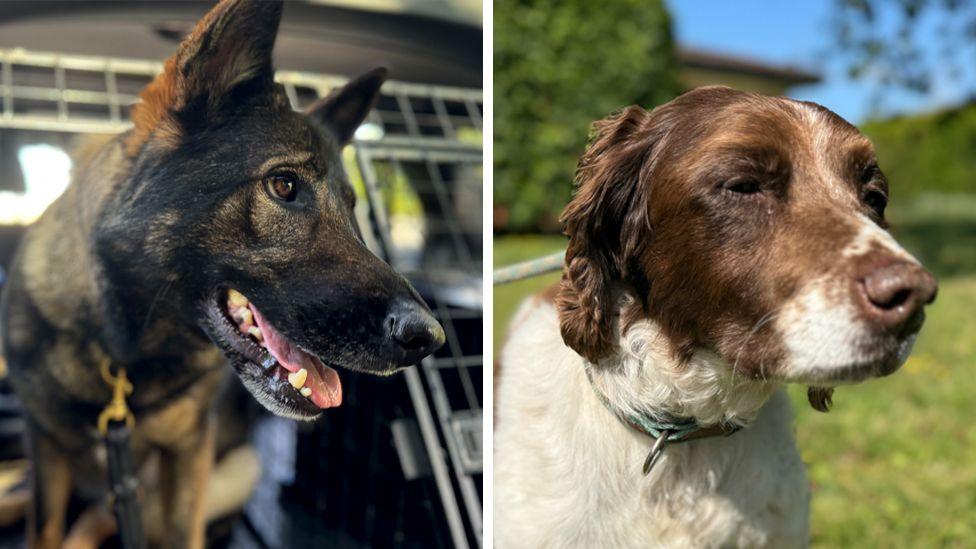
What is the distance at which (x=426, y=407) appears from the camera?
2.14 metres

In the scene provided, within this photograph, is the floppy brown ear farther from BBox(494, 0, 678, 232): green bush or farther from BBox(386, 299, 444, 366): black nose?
BBox(494, 0, 678, 232): green bush

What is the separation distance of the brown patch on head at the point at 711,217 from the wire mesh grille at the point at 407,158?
60 centimetres

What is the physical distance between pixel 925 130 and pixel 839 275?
29.5ft

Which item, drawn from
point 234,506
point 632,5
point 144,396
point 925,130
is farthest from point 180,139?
point 925,130

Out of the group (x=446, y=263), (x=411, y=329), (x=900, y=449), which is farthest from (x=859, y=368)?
(x=900, y=449)

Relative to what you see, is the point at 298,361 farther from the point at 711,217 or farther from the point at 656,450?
the point at 711,217

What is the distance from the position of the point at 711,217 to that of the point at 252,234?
2.78 feet

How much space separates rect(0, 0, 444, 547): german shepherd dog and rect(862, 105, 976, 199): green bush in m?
7.63

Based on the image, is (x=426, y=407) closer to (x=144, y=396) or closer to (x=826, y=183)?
(x=144, y=396)

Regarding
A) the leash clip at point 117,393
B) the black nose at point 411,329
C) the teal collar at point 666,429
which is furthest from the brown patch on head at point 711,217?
the leash clip at point 117,393

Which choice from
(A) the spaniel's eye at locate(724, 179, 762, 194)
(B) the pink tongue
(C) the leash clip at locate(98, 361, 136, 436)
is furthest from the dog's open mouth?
(A) the spaniel's eye at locate(724, 179, 762, 194)

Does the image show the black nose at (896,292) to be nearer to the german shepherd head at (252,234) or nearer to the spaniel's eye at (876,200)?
the spaniel's eye at (876,200)

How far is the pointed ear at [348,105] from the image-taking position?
1941mm

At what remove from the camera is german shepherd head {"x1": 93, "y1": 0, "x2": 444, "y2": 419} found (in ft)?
5.63
